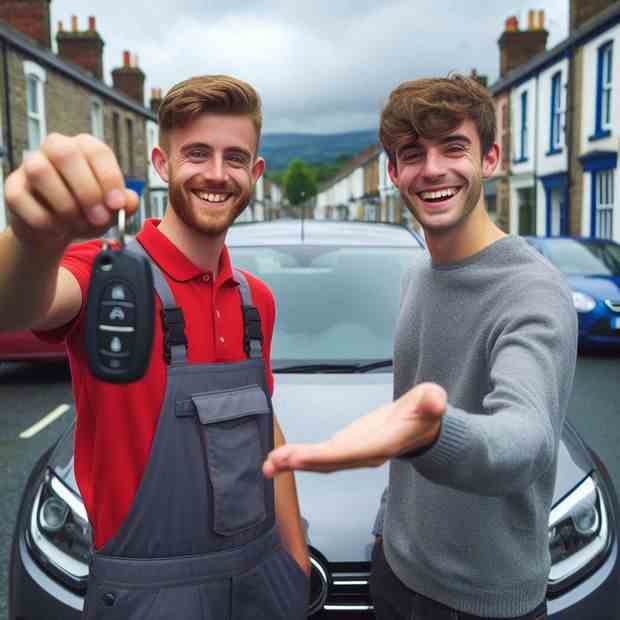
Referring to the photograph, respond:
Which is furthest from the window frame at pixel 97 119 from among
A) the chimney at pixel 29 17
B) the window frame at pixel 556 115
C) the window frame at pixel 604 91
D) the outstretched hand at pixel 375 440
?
the outstretched hand at pixel 375 440

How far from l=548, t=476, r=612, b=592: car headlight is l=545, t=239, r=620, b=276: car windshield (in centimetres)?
775

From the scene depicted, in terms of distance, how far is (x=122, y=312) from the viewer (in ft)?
3.46

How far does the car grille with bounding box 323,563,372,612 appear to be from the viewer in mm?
2117

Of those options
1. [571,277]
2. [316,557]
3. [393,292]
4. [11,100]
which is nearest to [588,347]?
[571,277]

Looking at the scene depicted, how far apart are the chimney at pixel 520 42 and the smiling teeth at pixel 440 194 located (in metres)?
26.2

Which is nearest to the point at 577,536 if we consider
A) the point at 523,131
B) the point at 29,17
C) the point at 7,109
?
the point at 7,109

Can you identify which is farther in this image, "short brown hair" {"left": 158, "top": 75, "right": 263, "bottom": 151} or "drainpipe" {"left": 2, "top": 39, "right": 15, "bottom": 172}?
"drainpipe" {"left": 2, "top": 39, "right": 15, "bottom": 172}

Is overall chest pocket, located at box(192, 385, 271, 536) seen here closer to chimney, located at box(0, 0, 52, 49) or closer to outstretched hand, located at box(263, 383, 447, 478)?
outstretched hand, located at box(263, 383, 447, 478)

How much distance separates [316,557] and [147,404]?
0.83 metres

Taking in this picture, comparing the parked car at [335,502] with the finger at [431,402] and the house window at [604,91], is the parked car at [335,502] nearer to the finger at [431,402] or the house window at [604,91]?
the finger at [431,402]

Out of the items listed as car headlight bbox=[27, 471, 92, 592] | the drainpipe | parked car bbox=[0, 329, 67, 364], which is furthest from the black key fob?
the drainpipe

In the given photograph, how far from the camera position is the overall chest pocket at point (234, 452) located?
1.62 metres

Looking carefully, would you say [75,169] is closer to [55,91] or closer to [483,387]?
[483,387]

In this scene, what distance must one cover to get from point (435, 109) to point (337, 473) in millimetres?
1238
